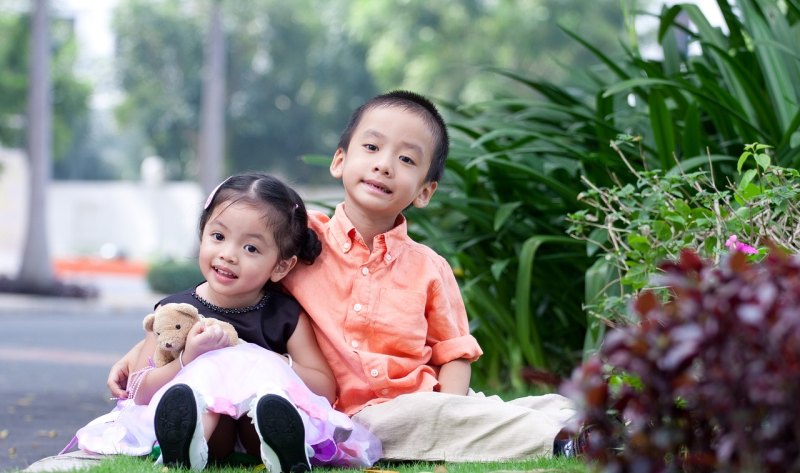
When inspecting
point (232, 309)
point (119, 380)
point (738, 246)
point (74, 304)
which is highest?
point (738, 246)

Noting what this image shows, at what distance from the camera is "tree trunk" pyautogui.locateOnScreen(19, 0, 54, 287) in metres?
19.2

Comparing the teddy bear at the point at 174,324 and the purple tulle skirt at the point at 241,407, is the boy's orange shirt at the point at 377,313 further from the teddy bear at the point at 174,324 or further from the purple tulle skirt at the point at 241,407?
the teddy bear at the point at 174,324

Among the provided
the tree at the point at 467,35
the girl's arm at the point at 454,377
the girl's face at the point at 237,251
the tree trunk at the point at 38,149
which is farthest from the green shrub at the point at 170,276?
the girl's face at the point at 237,251

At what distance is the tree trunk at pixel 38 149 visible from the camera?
758 inches

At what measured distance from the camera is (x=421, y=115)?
350 centimetres

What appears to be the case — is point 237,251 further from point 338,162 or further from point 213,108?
point 213,108

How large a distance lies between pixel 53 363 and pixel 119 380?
5.93m

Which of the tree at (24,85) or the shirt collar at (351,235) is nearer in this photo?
the shirt collar at (351,235)

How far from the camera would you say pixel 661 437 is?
1.67 meters

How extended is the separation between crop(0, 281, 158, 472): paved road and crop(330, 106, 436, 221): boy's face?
1370 millimetres

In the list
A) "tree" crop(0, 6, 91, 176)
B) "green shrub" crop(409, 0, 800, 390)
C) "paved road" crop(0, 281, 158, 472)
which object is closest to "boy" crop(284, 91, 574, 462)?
"green shrub" crop(409, 0, 800, 390)

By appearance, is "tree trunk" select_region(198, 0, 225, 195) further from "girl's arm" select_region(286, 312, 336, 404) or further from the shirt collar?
"girl's arm" select_region(286, 312, 336, 404)

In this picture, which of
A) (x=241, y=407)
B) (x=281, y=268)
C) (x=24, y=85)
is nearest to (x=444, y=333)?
(x=281, y=268)

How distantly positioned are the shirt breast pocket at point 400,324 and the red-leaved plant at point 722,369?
5.45 ft
